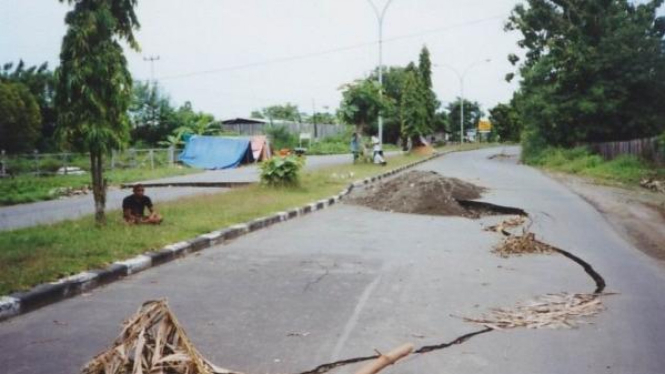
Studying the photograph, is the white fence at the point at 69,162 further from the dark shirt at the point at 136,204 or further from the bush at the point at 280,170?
the dark shirt at the point at 136,204

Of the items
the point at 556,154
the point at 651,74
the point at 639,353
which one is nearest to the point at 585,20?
the point at 651,74

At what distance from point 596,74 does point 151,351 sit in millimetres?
32702

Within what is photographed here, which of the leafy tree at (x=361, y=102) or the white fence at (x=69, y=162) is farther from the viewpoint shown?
the leafy tree at (x=361, y=102)

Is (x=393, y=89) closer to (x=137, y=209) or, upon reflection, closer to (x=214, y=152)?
(x=214, y=152)

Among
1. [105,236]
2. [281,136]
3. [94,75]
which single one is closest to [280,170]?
[94,75]

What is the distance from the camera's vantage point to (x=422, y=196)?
13.7m

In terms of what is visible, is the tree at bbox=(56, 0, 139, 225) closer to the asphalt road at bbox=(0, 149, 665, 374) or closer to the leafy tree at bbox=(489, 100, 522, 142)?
the asphalt road at bbox=(0, 149, 665, 374)

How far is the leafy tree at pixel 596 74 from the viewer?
30125 millimetres

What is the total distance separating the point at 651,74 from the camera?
30.1 m

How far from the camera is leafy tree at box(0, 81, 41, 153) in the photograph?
111 ft

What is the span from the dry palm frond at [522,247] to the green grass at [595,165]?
14.6 metres

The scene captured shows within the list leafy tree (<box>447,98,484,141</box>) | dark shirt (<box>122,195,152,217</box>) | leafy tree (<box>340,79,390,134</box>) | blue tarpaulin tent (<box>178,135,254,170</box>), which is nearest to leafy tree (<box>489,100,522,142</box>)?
leafy tree (<box>447,98,484,141</box>)

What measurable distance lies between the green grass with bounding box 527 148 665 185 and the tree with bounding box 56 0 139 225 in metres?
17.8

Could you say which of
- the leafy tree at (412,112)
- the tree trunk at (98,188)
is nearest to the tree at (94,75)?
the tree trunk at (98,188)
